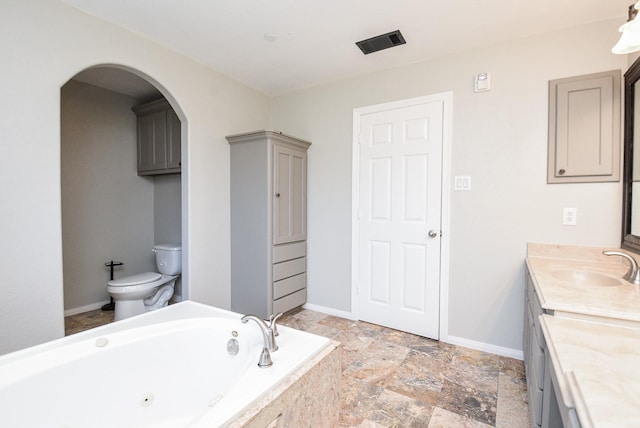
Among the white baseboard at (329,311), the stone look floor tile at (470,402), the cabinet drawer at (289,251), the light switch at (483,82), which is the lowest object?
the stone look floor tile at (470,402)

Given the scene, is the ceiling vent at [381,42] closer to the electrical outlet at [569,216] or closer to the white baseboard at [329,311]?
the electrical outlet at [569,216]

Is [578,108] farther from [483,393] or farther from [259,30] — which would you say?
[259,30]

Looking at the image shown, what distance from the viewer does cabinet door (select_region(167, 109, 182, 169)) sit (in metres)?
3.11

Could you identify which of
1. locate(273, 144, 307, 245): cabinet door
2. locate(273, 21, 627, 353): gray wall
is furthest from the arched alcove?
locate(273, 21, 627, 353): gray wall

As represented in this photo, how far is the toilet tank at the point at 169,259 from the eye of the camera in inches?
120

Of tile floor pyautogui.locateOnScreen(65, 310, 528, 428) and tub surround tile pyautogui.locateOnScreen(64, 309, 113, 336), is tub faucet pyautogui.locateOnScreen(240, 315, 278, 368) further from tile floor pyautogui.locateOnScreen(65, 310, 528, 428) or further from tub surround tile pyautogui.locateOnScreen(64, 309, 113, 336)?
tub surround tile pyautogui.locateOnScreen(64, 309, 113, 336)

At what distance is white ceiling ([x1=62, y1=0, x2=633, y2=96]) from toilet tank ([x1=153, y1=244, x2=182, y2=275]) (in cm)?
182

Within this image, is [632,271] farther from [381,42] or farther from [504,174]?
[381,42]

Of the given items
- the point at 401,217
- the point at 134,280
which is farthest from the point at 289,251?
the point at 134,280

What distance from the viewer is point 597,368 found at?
769 millimetres

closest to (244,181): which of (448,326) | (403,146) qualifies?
(403,146)

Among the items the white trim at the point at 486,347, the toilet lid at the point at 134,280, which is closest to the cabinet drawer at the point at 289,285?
the toilet lid at the point at 134,280

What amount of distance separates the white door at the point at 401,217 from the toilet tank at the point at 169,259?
1.86m

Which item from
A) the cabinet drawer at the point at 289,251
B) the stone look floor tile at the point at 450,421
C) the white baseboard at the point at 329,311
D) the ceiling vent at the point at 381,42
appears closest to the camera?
the stone look floor tile at the point at 450,421
